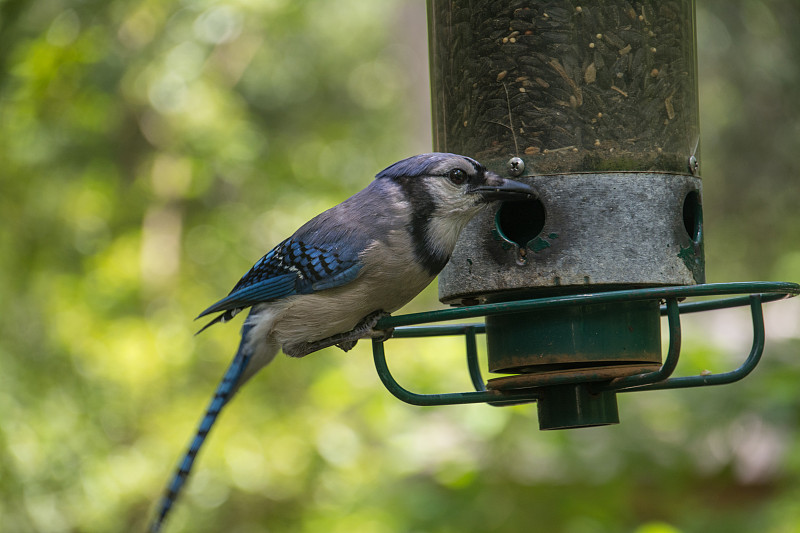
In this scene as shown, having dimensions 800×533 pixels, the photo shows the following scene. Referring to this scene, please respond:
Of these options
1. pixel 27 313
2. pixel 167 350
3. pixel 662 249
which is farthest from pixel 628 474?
pixel 27 313

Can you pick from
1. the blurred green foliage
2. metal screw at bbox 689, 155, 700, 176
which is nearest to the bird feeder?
metal screw at bbox 689, 155, 700, 176

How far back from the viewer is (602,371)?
336cm

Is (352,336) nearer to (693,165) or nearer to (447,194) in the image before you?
(447,194)

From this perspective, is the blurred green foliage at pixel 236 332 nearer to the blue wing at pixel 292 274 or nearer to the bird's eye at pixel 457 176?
the blue wing at pixel 292 274

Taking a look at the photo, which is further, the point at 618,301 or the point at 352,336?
the point at 352,336

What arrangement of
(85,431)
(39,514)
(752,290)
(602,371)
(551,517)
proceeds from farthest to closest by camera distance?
(85,431)
(39,514)
(551,517)
(602,371)
(752,290)

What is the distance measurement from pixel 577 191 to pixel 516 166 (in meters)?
0.27

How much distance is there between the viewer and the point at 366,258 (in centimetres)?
374

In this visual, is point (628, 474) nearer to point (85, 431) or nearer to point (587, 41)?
point (587, 41)

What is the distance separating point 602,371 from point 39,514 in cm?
493

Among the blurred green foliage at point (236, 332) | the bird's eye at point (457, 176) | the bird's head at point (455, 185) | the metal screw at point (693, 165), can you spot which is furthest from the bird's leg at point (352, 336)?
the blurred green foliage at point (236, 332)

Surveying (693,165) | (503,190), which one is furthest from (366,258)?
(693,165)

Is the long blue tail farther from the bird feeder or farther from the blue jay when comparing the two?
the bird feeder

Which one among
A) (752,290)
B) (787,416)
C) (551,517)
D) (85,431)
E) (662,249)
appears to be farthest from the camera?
(85,431)
